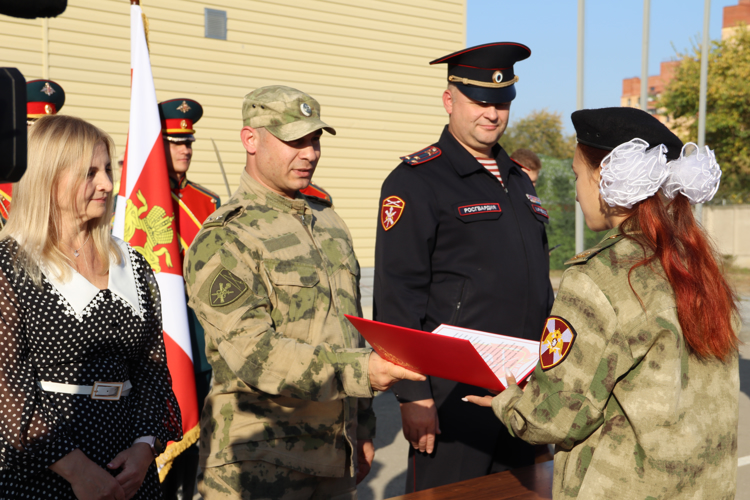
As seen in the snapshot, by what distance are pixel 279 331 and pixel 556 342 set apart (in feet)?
3.01

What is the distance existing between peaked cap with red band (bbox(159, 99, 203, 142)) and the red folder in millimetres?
3088

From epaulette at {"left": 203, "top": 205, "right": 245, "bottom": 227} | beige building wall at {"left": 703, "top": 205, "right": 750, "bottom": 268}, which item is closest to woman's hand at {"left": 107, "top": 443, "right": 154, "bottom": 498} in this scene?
epaulette at {"left": 203, "top": 205, "right": 245, "bottom": 227}

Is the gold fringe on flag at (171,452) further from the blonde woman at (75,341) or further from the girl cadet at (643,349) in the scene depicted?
the girl cadet at (643,349)

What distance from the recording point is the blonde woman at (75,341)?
1.76 metres

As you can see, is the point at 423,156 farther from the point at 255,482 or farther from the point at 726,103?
the point at 726,103

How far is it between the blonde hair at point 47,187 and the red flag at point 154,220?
1634 mm

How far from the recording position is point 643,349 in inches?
59.1

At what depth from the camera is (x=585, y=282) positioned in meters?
1.55

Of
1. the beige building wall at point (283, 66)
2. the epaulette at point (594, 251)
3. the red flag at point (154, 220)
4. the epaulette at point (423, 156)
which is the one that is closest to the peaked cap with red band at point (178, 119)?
the red flag at point (154, 220)

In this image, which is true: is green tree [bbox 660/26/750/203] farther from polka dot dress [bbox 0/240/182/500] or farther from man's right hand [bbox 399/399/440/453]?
polka dot dress [bbox 0/240/182/500]

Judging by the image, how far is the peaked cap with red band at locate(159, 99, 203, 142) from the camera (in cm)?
447

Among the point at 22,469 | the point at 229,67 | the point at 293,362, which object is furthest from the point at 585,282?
the point at 229,67

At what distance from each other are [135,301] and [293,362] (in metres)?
0.52

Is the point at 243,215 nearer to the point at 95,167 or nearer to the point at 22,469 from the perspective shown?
the point at 95,167
